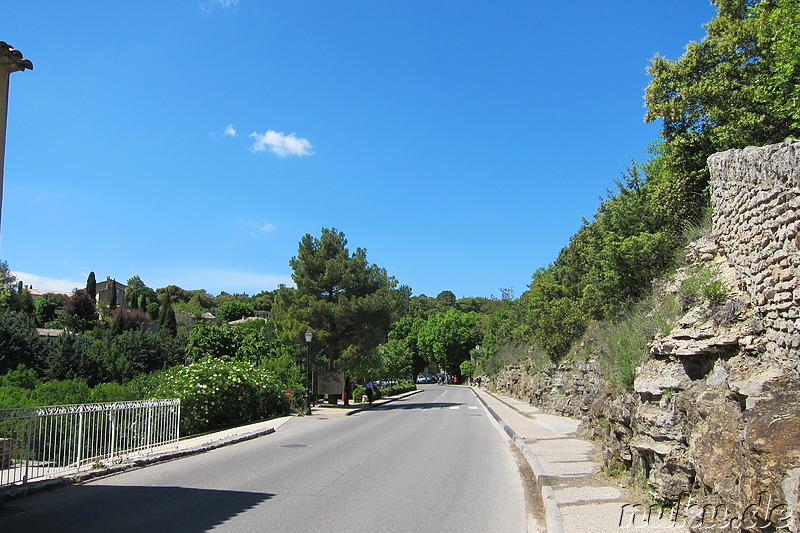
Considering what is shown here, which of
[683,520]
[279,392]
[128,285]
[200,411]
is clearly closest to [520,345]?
[279,392]

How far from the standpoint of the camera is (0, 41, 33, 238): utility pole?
8398 millimetres

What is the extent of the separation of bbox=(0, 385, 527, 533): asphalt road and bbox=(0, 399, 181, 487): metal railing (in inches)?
35.1

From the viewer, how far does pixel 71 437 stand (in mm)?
10547

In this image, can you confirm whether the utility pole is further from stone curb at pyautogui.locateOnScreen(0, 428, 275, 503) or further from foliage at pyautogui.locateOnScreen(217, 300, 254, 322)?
foliage at pyautogui.locateOnScreen(217, 300, 254, 322)

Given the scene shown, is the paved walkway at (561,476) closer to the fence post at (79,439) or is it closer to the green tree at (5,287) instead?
the fence post at (79,439)

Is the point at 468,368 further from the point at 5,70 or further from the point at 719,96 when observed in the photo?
the point at 5,70

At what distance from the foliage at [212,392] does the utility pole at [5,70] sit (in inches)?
427

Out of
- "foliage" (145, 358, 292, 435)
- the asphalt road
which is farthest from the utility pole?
"foliage" (145, 358, 292, 435)

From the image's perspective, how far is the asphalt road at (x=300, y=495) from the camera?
22.9 feet

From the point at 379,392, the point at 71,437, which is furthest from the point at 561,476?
the point at 379,392

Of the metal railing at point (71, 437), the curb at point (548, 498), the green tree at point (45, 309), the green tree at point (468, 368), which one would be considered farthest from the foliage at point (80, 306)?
the curb at point (548, 498)

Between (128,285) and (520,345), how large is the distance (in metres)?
138

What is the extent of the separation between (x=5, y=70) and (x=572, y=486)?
10.7 m

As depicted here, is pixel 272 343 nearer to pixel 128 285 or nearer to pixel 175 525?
pixel 175 525
